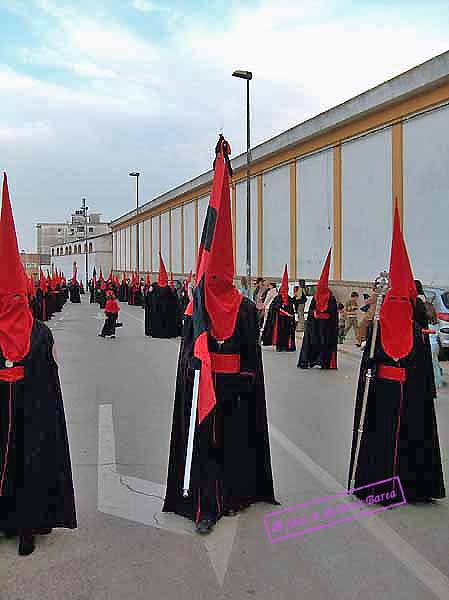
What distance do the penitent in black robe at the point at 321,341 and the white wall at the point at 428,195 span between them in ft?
18.6

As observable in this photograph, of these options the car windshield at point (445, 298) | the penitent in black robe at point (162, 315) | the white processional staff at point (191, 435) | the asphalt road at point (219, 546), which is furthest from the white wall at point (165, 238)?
the white processional staff at point (191, 435)

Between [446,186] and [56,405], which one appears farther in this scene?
[446,186]

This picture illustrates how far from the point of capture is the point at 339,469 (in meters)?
7.03

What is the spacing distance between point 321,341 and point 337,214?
11.8 metres

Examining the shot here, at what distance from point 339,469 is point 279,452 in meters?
0.90

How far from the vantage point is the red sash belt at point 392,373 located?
5910 millimetres

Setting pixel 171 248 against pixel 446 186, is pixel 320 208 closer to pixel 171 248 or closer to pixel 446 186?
pixel 446 186

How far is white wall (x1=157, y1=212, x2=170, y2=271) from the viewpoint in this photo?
5669cm

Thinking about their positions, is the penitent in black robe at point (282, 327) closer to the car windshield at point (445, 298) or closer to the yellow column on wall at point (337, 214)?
the car windshield at point (445, 298)

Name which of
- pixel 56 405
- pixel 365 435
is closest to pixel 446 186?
pixel 365 435

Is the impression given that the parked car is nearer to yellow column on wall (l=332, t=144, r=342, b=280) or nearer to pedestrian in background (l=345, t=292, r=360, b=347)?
pedestrian in background (l=345, t=292, r=360, b=347)

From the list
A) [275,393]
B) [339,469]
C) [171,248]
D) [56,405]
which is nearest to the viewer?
[56,405]

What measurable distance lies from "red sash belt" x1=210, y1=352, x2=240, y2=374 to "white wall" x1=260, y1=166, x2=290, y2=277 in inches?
997

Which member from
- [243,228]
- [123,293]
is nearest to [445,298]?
[243,228]
